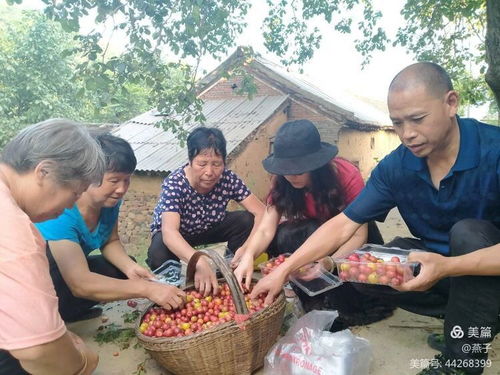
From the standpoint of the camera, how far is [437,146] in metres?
2.11

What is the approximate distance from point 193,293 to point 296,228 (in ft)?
3.27

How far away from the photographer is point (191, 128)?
33.4ft

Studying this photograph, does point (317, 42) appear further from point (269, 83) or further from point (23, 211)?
point (23, 211)

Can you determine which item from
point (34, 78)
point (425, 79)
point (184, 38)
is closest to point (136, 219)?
point (184, 38)

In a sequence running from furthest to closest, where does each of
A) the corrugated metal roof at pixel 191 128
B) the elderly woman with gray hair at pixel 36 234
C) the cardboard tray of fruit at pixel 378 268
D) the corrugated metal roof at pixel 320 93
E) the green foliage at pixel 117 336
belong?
1. the corrugated metal roof at pixel 320 93
2. the corrugated metal roof at pixel 191 128
3. the green foliage at pixel 117 336
4. the cardboard tray of fruit at pixel 378 268
5. the elderly woman with gray hair at pixel 36 234

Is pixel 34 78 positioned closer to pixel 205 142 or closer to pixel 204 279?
pixel 205 142

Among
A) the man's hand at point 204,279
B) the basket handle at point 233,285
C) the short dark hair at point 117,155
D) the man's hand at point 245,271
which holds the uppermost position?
the short dark hair at point 117,155

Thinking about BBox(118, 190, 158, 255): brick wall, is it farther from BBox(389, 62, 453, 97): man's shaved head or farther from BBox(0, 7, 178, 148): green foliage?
BBox(389, 62, 453, 97): man's shaved head

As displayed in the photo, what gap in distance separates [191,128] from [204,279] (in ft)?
26.3

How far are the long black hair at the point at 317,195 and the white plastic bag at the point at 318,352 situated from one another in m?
0.97

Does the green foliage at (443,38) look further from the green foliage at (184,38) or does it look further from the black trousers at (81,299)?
the black trousers at (81,299)

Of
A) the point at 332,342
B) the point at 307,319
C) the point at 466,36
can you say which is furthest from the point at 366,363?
the point at 466,36

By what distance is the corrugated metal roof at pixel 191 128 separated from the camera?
9273mm

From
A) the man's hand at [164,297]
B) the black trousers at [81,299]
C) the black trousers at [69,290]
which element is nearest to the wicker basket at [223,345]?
the man's hand at [164,297]
